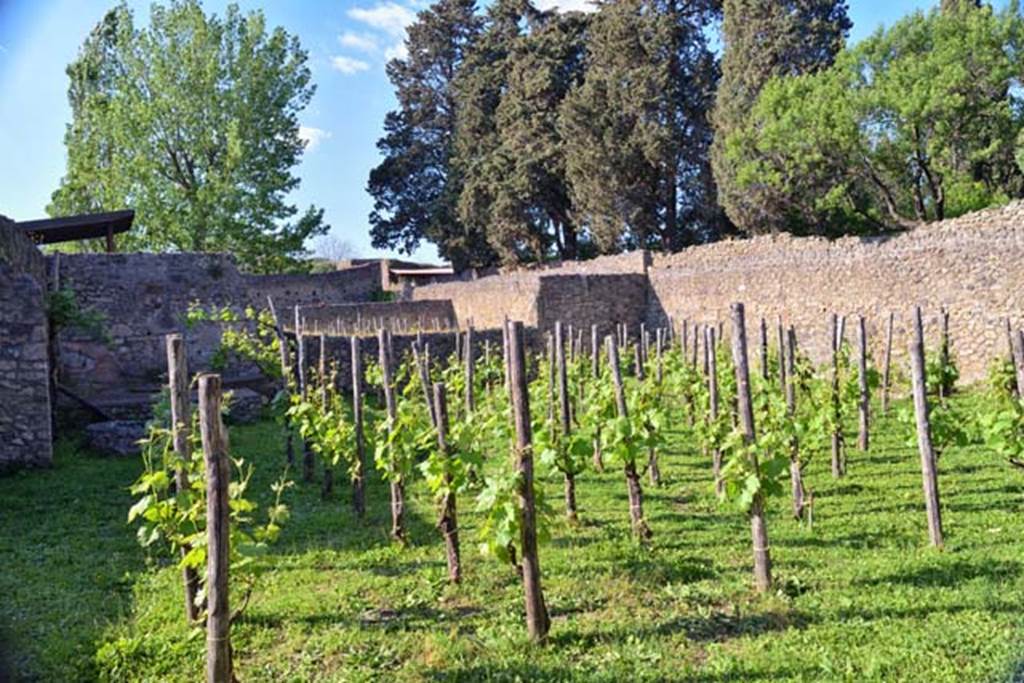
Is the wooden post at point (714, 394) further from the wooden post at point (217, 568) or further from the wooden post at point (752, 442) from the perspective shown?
the wooden post at point (217, 568)

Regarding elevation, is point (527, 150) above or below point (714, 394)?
above

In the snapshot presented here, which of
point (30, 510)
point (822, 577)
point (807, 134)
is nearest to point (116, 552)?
point (30, 510)

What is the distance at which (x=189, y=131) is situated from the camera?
21094mm

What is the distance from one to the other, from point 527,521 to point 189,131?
65.5 ft

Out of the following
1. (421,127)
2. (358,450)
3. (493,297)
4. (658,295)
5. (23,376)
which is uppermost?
(421,127)

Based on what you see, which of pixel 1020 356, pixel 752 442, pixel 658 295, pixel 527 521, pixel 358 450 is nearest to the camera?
pixel 527 521

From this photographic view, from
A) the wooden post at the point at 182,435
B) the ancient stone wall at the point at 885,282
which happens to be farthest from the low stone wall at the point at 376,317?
the wooden post at the point at 182,435

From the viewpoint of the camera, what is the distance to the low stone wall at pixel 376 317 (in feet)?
64.7

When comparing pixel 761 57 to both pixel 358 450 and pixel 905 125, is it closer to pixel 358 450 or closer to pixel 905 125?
pixel 905 125

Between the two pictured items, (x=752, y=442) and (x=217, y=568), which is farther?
(x=752, y=442)

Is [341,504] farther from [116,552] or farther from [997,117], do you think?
[997,117]

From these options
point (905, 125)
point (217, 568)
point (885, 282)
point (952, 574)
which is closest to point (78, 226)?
point (217, 568)

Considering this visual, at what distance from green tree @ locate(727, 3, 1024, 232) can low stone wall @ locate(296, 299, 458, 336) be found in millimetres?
8819

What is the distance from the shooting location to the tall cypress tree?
20.8 meters
